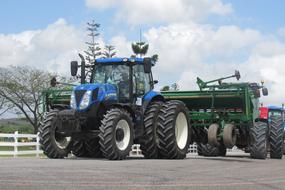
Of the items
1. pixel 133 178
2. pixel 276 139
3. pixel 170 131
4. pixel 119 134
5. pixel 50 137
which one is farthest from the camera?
pixel 276 139

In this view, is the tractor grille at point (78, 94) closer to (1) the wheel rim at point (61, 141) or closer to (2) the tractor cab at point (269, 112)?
(1) the wheel rim at point (61, 141)

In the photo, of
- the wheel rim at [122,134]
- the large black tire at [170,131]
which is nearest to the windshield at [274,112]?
the large black tire at [170,131]

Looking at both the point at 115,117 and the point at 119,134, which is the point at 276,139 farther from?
the point at 115,117

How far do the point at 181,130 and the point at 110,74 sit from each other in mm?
2780

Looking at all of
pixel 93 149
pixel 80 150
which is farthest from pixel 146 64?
pixel 80 150

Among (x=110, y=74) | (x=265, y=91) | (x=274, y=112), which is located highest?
(x=110, y=74)

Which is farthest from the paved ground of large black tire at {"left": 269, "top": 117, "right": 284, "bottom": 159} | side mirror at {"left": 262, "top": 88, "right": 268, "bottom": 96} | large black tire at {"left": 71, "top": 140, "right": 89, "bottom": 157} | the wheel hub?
side mirror at {"left": 262, "top": 88, "right": 268, "bottom": 96}

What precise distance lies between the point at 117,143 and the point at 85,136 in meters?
0.98

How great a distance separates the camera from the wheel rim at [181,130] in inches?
653

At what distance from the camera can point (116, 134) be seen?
1416cm

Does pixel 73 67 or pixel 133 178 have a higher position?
pixel 73 67

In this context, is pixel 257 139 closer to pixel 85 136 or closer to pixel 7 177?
pixel 85 136

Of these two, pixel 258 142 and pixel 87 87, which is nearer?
pixel 87 87

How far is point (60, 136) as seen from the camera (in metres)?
15.1
